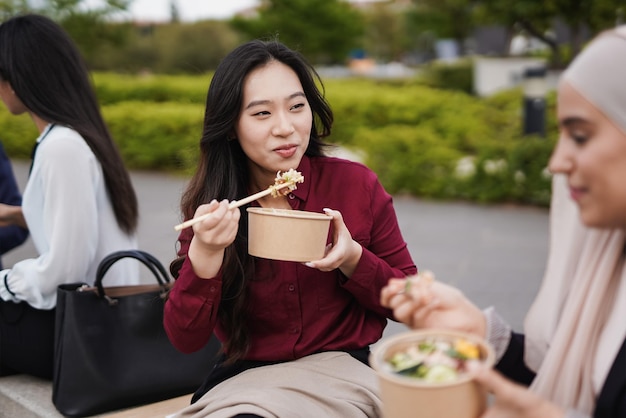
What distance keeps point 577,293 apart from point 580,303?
20 mm

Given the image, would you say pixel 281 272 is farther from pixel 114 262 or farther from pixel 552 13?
pixel 552 13

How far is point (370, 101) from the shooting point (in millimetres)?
13477

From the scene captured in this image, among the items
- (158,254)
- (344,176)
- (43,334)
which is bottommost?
(158,254)

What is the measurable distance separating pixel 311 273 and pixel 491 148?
6766 millimetres

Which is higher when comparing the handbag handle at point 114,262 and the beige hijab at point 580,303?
the beige hijab at point 580,303

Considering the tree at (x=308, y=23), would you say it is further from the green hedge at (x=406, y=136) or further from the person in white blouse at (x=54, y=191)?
the person in white blouse at (x=54, y=191)

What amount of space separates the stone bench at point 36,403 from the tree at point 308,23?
77.3ft

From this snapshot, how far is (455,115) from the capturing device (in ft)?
40.4

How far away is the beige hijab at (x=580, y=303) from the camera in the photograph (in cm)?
147

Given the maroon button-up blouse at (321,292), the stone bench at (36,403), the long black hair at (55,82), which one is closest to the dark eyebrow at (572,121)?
the maroon button-up blouse at (321,292)

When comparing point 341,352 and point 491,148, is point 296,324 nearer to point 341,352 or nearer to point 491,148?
point 341,352

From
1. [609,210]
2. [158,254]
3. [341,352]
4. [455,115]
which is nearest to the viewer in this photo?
[609,210]

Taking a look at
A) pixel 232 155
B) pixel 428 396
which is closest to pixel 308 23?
pixel 232 155

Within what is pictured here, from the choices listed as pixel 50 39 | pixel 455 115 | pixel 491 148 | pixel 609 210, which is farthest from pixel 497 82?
pixel 609 210
